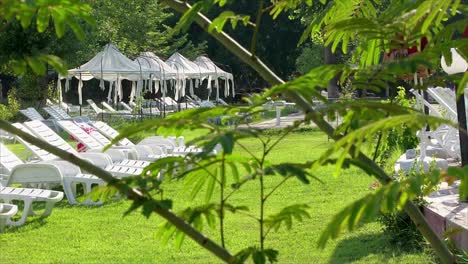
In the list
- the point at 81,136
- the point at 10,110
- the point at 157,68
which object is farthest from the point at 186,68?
the point at 81,136

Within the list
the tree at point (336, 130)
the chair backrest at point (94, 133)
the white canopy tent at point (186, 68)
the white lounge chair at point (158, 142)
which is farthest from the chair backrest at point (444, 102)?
the white canopy tent at point (186, 68)

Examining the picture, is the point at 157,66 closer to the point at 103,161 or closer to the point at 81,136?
the point at 81,136

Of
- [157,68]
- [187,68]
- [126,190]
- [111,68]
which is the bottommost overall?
[187,68]

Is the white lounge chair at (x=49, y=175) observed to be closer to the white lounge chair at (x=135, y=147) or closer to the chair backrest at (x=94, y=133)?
the white lounge chair at (x=135, y=147)

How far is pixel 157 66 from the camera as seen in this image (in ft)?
96.4

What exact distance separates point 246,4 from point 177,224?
1743 inches

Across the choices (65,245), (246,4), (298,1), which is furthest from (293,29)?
(298,1)

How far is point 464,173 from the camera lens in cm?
167

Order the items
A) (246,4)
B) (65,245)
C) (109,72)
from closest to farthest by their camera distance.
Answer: (65,245) → (109,72) → (246,4)

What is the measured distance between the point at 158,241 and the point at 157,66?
71.3ft

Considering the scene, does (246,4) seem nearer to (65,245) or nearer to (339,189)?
(339,189)

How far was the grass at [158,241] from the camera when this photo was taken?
7125 mm

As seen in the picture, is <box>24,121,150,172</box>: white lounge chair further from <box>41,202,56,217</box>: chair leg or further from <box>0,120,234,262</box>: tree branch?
<box>0,120,234,262</box>: tree branch

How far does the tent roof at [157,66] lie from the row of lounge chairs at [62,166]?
42.5ft
